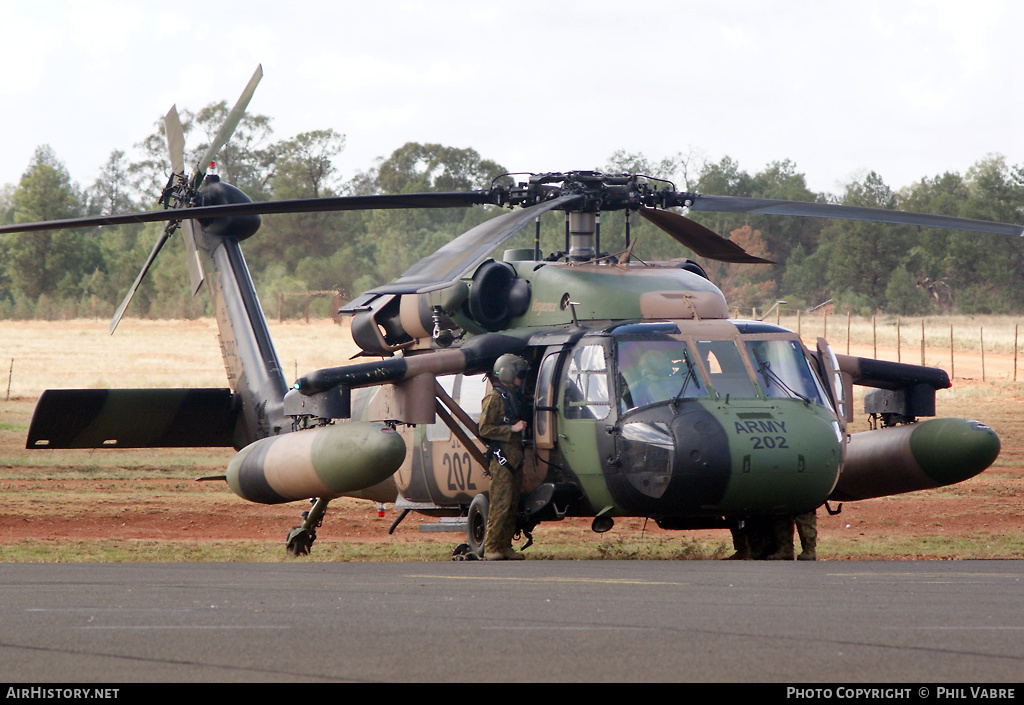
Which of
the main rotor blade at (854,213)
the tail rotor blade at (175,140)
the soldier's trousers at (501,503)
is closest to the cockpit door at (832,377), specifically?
the main rotor blade at (854,213)

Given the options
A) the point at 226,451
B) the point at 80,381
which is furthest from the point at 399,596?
the point at 80,381

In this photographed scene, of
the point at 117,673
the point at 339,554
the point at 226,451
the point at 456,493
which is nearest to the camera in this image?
the point at 117,673

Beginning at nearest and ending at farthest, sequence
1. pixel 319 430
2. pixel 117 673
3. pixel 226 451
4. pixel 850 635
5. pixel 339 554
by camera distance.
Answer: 1. pixel 117 673
2. pixel 850 635
3. pixel 319 430
4. pixel 339 554
5. pixel 226 451

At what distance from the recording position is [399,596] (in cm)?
742

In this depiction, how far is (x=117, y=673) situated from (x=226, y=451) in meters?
21.1

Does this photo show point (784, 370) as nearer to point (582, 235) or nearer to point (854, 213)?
point (854, 213)

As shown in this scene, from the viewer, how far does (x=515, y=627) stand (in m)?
6.10

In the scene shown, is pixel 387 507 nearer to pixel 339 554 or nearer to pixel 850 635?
pixel 339 554

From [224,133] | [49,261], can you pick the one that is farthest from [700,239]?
[49,261]

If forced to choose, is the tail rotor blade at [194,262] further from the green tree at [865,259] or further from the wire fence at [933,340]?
the green tree at [865,259]

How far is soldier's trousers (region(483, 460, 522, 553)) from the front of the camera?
440 inches

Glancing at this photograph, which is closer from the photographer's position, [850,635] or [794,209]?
[850,635]

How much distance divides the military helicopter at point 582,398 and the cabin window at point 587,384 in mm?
16

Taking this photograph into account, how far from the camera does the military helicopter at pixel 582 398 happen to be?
395 inches
